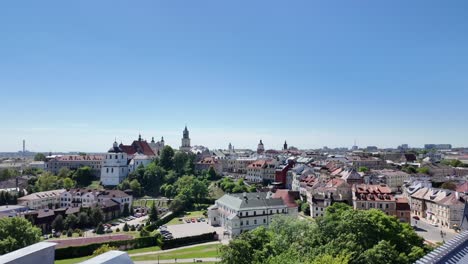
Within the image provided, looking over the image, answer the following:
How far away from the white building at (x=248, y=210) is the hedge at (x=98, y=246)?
13617mm

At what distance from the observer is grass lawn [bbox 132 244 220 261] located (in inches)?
1702

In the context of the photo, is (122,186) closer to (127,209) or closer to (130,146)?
(127,209)

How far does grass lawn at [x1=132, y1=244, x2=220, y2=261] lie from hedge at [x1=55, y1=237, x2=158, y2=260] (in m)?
4.98

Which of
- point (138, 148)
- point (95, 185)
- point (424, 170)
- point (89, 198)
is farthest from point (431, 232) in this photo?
point (138, 148)

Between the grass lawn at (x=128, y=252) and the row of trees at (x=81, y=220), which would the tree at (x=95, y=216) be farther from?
the grass lawn at (x=128, y=252)

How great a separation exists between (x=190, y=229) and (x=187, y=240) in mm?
7892

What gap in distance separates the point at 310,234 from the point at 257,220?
87.8 feet

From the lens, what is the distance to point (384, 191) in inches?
2435

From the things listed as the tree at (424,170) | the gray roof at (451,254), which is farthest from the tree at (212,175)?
the gray roof at (451,254)

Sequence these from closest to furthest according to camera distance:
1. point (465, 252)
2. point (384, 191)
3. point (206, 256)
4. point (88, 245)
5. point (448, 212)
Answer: point (465, 252) → point (206, 256) → point (88, 245) → point (448, 212) → point (384, 191)

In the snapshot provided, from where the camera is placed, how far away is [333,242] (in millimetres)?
28531

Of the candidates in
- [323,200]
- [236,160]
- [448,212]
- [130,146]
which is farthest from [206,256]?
[130,146]

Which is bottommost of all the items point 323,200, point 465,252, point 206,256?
point 206,256

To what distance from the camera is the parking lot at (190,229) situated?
54.2 meters
